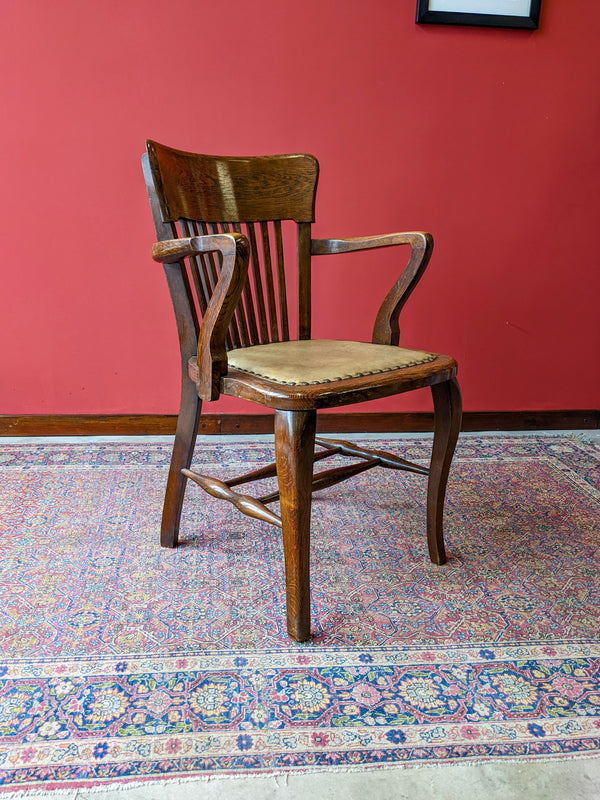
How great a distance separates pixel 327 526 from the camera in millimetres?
1792

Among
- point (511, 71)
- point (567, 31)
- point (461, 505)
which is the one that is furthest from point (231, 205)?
point (567, 31)

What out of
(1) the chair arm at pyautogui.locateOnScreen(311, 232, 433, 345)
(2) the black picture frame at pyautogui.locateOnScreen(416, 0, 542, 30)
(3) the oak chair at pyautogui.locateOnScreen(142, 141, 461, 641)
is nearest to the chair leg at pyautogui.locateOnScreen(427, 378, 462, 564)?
(3) the oak chair at pyautogui.locateOnScreen(142, 141, 461, 641)

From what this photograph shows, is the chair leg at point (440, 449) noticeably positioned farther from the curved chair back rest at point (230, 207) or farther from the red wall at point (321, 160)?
the red wall at point (321, 160)

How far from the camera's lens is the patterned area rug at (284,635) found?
3.37ft

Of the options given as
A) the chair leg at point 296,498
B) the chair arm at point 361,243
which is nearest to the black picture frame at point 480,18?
the chair arm at point 361,243

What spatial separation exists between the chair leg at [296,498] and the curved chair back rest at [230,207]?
422 millimetres

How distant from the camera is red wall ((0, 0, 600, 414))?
7.20 feet

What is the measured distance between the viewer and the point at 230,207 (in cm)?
161

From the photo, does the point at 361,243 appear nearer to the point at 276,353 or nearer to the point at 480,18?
the point at 276,353

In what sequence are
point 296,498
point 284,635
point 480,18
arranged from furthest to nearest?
point 480,18 < point 284,635 < point 296,498

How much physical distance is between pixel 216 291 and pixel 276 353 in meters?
0.26

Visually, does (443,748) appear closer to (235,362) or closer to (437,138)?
(235,362)

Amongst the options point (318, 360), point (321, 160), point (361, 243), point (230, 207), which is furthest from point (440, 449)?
point (321, 160)

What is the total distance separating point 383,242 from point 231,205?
0.41 metres
